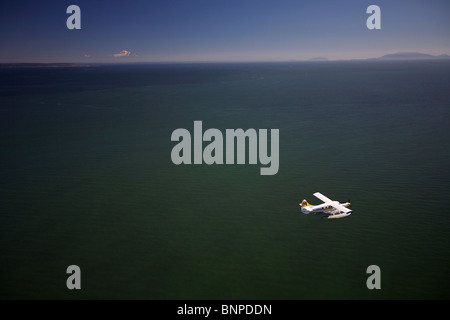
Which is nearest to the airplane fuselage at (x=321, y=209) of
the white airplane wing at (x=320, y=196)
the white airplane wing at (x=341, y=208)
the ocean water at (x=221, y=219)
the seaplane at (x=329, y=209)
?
the seaplane at (x=329, y=209)

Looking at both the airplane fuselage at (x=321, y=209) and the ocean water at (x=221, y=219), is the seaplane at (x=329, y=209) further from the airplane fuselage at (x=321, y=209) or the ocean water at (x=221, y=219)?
the ocean water at (x=221, y=219)

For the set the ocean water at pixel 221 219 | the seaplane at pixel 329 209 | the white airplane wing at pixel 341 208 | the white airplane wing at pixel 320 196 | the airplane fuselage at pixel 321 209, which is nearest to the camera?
the ocean water at pixel 221 219

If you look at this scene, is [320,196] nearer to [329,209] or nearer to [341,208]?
[329,209]

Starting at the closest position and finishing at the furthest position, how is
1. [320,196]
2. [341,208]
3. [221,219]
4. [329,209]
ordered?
[341,208] < [329,209] < [221,219] < [320,196]

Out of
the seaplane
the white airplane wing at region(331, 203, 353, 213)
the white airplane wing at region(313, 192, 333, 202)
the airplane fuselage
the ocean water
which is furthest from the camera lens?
the white airplane wing at region(313, 192, 333, 202)

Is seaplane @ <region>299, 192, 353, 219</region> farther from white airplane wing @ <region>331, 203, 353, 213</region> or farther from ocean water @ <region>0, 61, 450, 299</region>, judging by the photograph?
ocean water @ <region>0, 61, 450, 299</region>

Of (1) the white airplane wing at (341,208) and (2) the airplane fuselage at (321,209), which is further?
(2) the airplane fuselage at (321,209)

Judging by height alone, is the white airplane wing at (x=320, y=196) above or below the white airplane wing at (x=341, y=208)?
above

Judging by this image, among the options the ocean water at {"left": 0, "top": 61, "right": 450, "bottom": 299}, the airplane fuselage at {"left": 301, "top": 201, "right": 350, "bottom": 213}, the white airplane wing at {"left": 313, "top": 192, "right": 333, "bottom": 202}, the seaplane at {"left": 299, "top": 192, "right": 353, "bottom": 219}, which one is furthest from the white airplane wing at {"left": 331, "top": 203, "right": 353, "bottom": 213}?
the white airplane wing at {"left": 313, "top": 192, "right": 333, "bottom": 202}

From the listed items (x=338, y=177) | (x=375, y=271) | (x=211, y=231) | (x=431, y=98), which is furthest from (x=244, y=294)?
(x=431, y=98)

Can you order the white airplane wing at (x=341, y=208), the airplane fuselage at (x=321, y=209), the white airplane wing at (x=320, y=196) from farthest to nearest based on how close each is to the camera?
the white airplane wing at (x=320, y=196), the airplane fuselage at (x=321, y=209), the white airplane wing at (x=341, y=208)

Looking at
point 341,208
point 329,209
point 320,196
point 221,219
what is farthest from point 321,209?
point 221,219

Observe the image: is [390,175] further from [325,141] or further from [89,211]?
[89,211]
